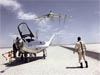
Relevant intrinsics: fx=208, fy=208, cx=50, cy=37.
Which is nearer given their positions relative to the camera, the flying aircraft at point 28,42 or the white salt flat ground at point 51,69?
the white salt flat ground at point 51,69

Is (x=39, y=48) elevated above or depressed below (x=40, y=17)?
below

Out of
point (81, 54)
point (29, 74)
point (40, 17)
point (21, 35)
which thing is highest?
point (40, 17)

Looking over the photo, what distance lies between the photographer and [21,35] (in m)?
18.8

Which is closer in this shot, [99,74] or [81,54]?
[99,74]

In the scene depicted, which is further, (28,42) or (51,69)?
(28,42)

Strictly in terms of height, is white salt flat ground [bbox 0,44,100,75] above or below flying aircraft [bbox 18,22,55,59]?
below

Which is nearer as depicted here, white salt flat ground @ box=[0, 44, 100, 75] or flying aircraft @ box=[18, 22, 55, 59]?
white salt flat ground @ box=[0, 44, 100, 75]

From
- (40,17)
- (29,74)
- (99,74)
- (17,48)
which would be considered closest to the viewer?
(99,74)

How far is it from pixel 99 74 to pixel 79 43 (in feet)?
11.2

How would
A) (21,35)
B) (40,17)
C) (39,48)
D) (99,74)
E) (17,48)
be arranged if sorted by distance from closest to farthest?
(99,74) < (17,48) < (21,35) < (39,48) < (40,17)

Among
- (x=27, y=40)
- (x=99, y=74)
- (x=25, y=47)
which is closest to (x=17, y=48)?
(x=25, y=47)

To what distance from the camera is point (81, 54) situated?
1297 cm

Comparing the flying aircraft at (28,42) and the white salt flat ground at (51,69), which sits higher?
the flying aircraft at (28,42)

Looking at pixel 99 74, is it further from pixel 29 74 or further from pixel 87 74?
pixel 29 74
